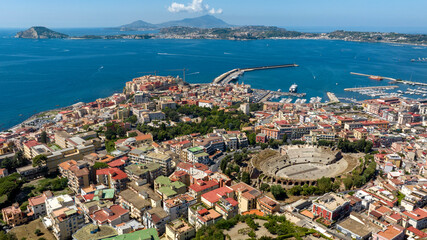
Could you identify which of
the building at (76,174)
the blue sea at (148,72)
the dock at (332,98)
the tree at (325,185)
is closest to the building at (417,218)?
the tree at (325,185)

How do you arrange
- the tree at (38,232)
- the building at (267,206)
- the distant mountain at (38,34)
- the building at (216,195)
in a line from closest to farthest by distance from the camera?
1. the tree at (38,232)
2. the building at (216,195)
3. the building at (267,206)
4. the distant mountain at (38,34)

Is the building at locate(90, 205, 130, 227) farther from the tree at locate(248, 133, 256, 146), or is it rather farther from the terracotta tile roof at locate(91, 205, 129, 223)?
the tree at locate(248, 133, 256, 146)

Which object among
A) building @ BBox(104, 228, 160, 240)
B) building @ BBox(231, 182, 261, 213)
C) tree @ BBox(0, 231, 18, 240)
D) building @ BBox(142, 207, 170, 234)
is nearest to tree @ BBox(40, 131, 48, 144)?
tree @ BBox(0, 231, 18, 240)

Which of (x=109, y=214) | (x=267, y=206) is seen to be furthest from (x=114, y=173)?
(x=267, y=206)

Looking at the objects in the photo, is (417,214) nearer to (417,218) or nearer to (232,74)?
(417,218)

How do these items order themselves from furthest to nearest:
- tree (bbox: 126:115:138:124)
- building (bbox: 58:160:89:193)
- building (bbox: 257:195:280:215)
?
Result: tree (bbox: 126:115:138:124) → building (bbox: 58:160:89:193) → building (bbox: 257:195:280:215)

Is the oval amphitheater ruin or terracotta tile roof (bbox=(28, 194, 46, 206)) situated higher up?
terracotta tile roof (bbox=(28, 194, 46, 206))

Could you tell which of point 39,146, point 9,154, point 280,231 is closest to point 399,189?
point 280,231

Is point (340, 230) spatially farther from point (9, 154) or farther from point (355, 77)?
point (355, 77)

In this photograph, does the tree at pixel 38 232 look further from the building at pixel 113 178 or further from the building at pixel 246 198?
the building at pixel 246 198
